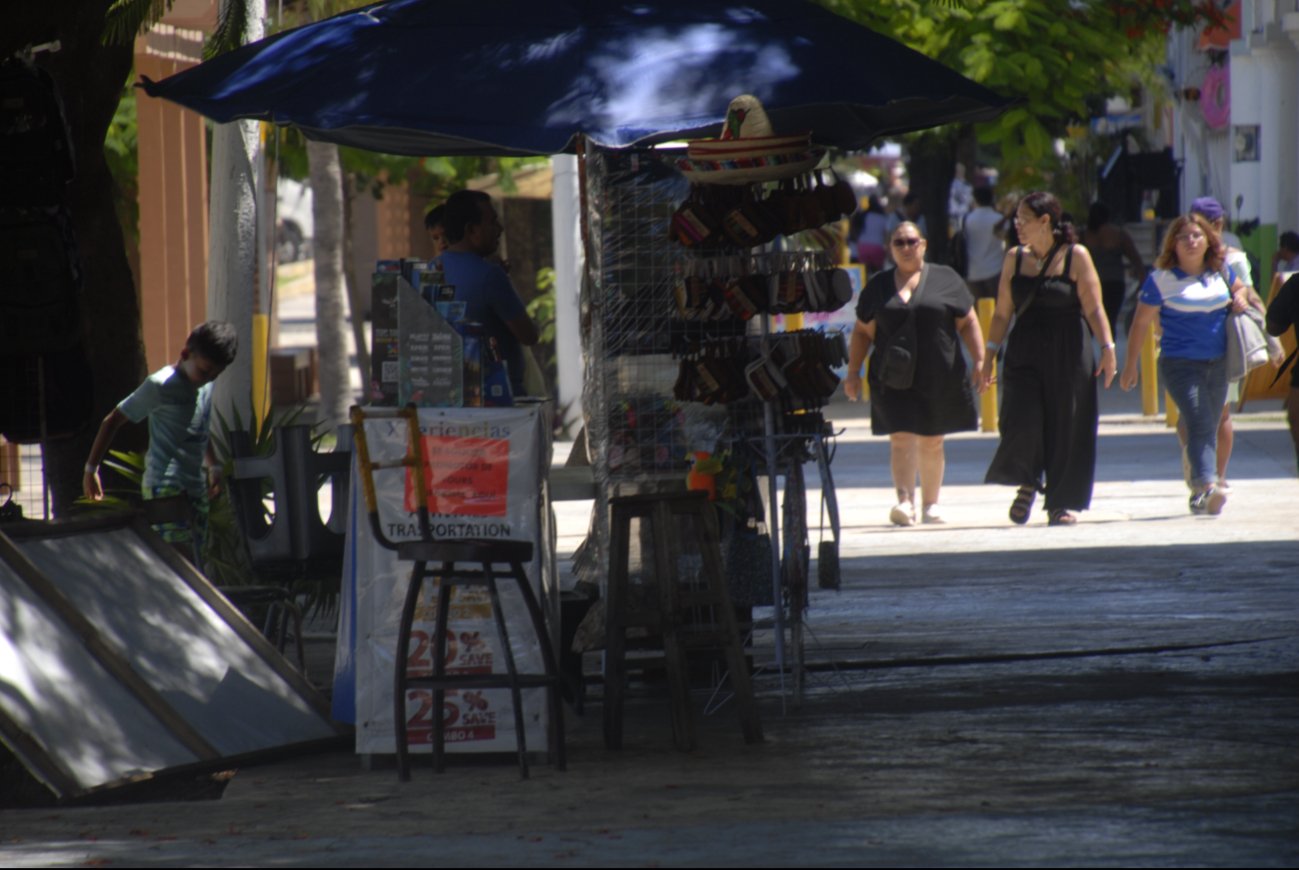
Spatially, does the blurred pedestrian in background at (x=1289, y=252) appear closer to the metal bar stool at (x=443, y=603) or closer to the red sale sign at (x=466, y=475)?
the red sale sign at (x=466, y=475)

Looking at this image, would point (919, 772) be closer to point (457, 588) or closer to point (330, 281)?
point (457, 588)

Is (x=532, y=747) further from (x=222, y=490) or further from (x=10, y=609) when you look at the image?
(x=222, y=490)

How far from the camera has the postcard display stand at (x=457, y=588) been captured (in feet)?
19.5

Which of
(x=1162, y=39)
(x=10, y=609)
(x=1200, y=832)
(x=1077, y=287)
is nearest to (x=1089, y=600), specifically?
(x=1077, y=287)

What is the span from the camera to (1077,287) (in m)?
10.3

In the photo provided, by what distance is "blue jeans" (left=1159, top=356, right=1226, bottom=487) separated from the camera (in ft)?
35.6

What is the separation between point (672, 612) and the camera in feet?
20.0

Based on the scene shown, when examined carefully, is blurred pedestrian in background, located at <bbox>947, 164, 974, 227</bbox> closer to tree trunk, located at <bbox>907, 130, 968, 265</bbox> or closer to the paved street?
tree trunk, located at <bbox>907, 130, 968, 265</bbox>

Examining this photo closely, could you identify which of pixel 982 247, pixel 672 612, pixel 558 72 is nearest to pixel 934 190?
pixel 982 247

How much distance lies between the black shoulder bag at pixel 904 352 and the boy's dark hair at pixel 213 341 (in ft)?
14.7

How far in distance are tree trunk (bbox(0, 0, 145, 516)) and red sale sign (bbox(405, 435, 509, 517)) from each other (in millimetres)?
2748

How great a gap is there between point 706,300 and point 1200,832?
8.68 ft

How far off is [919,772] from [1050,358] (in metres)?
5.24

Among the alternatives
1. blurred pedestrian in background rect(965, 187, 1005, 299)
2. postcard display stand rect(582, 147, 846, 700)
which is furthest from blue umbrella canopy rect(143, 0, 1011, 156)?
blurred pedestrian in background rect(965, 187, 1005, 299)
